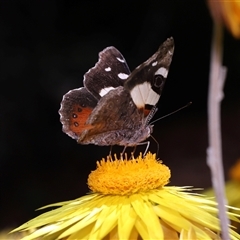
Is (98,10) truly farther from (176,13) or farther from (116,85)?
(116,85)

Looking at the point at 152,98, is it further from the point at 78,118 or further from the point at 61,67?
the point at 61,67

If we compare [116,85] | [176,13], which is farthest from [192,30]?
[116,85]

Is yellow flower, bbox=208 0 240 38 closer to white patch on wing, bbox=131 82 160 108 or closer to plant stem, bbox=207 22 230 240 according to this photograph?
plant stem, bbox=207 22 230 240

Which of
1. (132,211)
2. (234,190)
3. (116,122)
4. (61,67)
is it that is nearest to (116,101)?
(116,122)

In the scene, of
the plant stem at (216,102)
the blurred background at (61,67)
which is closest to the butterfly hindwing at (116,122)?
the plant stem at (216,102)

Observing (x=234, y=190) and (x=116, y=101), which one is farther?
(x=234, y=190)

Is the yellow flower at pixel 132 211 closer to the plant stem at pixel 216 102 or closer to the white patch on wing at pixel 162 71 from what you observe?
the white patch on wing at pixel 162 71
